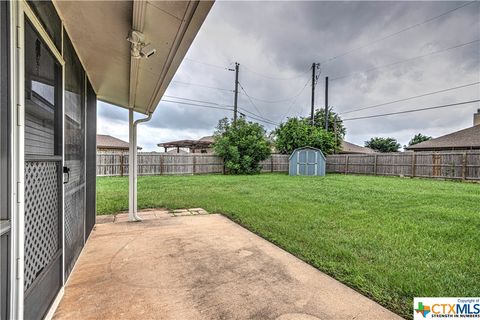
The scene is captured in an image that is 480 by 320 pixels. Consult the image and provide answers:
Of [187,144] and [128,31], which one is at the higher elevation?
[187,144]

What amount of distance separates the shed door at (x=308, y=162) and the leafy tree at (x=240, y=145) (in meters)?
2.13

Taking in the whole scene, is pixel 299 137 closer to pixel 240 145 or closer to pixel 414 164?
pixel 240 145

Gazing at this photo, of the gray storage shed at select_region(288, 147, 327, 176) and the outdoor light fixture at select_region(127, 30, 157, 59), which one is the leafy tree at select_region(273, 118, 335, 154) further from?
the outdoor light fixture at select_region(127, 30, 157, 59)

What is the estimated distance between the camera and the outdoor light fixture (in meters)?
1.64

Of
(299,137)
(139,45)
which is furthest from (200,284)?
(299,137)

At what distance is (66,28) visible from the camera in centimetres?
187

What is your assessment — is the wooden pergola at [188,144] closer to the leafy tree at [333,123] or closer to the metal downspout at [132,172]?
the leafy tree at [333,123]

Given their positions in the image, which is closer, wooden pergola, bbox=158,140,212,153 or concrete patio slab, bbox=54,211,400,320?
concrete patio slab, bbox=54,211,400,320

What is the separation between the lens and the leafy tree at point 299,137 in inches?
634

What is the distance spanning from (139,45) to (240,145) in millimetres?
12105

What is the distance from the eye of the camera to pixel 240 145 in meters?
13.9

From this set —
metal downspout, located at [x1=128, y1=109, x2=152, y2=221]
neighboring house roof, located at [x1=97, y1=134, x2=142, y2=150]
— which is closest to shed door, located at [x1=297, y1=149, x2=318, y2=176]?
metal downspout, located at [x1=128, y1=109, x2=152, y2=221]

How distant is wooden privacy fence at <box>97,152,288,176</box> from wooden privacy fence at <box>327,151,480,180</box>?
495cm

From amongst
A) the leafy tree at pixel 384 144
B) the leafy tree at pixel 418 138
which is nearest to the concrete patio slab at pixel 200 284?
the leafy tree at pixel 384 144
